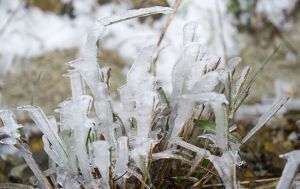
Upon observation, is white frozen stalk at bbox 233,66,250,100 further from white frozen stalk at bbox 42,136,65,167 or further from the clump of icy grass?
white frozen stalk at bbox 42,136,65,167

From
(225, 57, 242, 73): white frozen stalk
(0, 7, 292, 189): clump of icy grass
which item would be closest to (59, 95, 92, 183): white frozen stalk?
(0, 7, 292, 189): clump of icy grass

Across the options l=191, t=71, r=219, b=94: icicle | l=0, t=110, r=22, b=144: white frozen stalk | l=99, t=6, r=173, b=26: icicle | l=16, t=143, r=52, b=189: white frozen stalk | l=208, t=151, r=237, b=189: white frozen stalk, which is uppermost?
l=99, t=6, r=173, b=26: icicle

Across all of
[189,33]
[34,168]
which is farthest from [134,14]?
[34,168]

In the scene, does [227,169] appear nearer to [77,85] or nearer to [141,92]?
[141,92]

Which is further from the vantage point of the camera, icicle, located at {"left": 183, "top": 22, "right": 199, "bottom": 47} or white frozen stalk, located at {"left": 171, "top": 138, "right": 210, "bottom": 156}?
icicle, located at {"left": 183, "top": 22, "right": 199, "bottom": 47}

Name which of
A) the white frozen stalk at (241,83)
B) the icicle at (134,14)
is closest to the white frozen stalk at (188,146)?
the white frozen stalk at (241,83)

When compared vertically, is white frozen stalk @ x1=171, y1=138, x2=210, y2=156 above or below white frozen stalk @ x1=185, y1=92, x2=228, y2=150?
below
